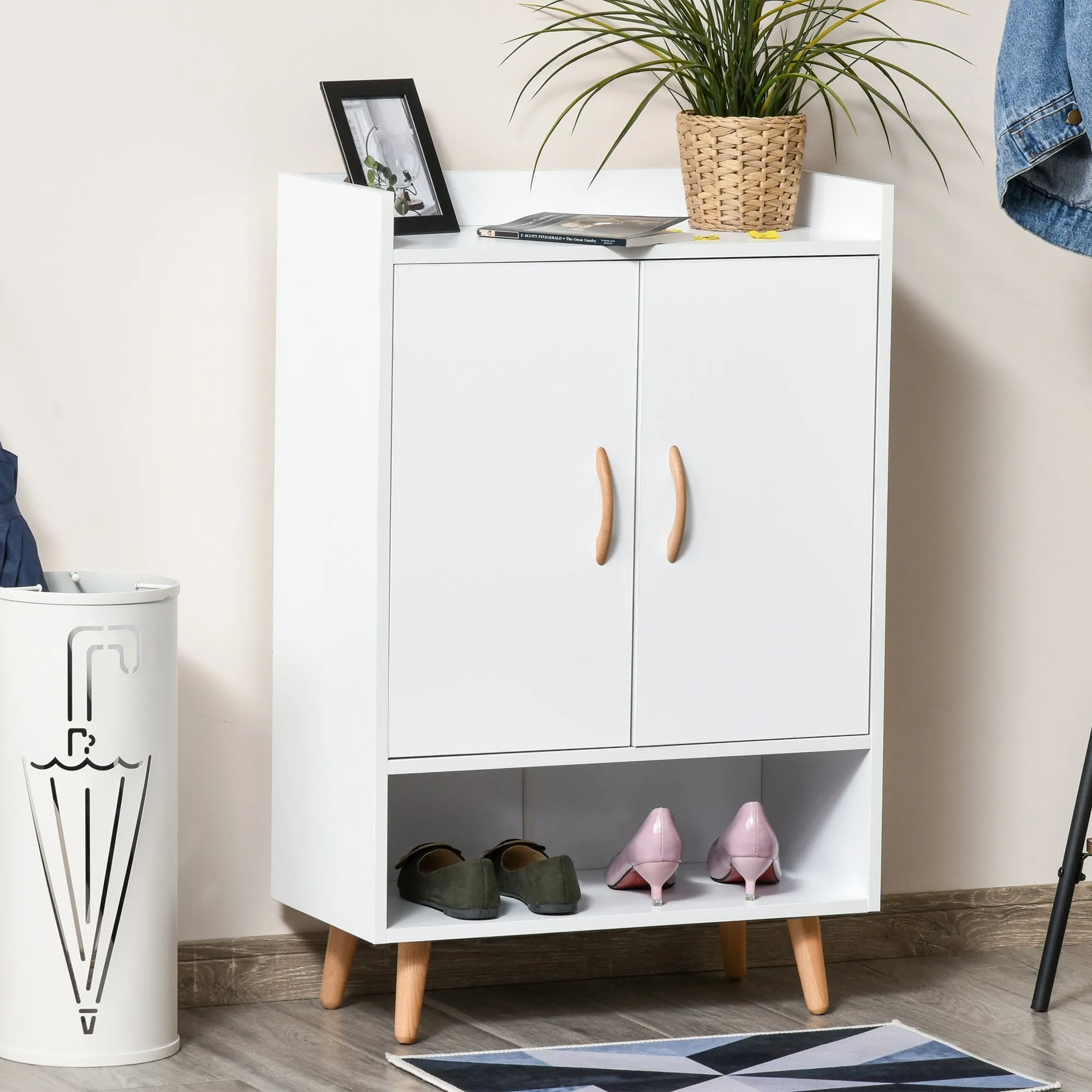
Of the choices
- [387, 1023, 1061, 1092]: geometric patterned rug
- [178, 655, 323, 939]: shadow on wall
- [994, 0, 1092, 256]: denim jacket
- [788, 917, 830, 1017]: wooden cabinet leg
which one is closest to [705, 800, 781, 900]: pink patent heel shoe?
[788, 917, 830, 1017]: wooden cabinet leg

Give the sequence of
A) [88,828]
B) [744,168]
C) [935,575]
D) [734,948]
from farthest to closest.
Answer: [935,575]
[734,948]
[744,168]
[88,828]

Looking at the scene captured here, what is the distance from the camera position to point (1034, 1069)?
2355 millimetres

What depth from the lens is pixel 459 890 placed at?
7.73 ft

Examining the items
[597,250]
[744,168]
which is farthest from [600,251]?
[744,168]

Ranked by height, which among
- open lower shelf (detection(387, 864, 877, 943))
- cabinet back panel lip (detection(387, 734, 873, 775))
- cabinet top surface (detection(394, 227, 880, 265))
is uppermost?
cabinet top surface (detection(394, 227, 880, 265))

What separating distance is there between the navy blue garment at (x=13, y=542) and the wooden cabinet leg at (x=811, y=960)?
3.87 feet

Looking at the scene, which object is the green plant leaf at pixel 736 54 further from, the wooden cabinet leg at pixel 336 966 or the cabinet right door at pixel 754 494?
the wooden cabinet leg at pixel 336 966

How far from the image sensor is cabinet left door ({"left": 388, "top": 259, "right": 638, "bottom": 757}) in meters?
2.25

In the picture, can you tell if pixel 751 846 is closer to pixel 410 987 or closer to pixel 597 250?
pixel 410 987

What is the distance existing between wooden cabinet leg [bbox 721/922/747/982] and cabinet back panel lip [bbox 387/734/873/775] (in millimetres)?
371

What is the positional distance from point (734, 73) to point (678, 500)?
64 cm

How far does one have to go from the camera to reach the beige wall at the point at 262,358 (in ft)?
8.01

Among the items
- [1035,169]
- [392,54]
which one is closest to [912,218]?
[1035,169]

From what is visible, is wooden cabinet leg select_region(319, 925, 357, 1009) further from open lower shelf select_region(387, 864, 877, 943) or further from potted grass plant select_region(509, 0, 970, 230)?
Answer: potted grass plant select_region(509, 0, 970, 230)
